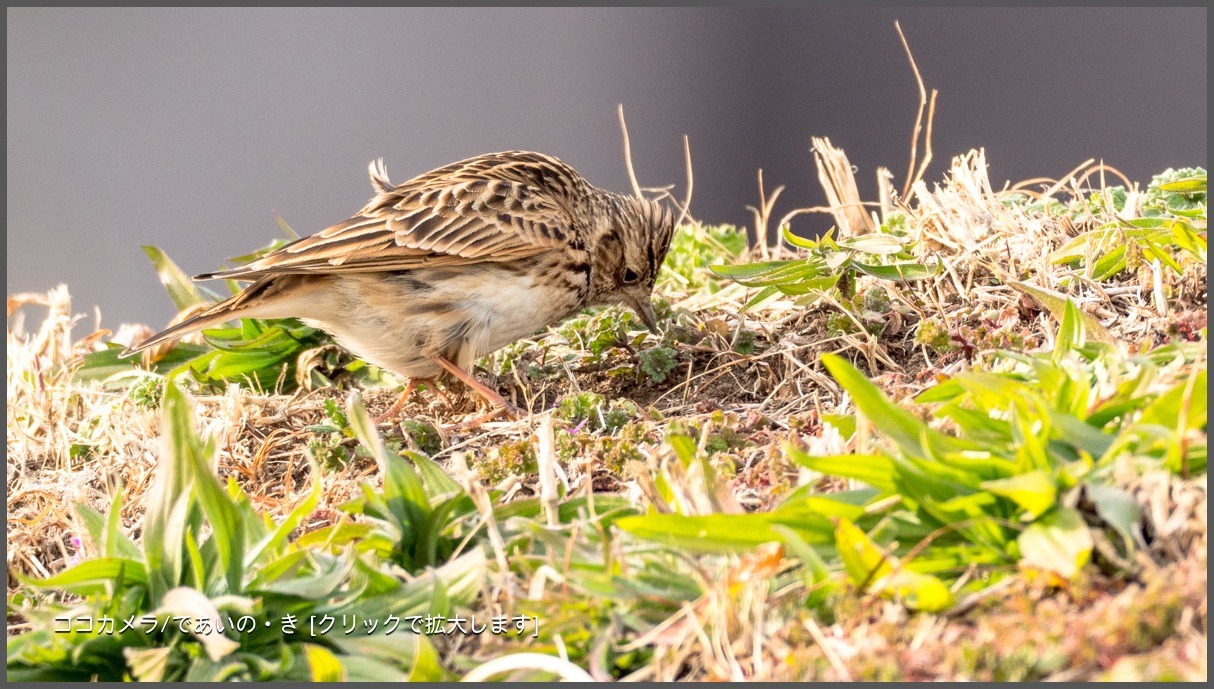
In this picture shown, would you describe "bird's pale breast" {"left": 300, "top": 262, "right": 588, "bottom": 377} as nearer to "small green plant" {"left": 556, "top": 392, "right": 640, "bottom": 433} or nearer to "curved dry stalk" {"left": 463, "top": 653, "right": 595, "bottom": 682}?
"small green plant" {"left": 556, "top": 392, "right": 640, "bottom": 433}

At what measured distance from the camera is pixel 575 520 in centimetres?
277

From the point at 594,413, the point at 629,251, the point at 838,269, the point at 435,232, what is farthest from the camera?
the point at 629,251

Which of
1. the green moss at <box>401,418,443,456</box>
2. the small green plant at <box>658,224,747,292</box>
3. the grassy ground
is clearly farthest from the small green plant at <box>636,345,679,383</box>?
the small green plant at <box>658,224,747,292</box>

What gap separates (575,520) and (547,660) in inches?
20.1

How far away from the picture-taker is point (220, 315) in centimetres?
450

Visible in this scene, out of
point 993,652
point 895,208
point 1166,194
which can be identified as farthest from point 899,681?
point 895,208

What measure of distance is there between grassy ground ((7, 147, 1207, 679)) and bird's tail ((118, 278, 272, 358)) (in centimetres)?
30

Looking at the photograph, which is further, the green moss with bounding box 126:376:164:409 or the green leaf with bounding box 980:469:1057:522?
the green moss with bounding box 126:376:164:409

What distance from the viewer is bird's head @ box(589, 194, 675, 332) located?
5188 mm

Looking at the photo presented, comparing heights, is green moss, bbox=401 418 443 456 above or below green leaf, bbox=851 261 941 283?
below

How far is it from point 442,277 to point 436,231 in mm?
199

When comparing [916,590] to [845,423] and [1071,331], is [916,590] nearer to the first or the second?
[845,423]

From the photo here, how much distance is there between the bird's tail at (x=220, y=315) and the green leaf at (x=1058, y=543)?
128 inches

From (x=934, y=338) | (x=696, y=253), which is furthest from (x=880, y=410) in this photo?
(x=696, y=253)
